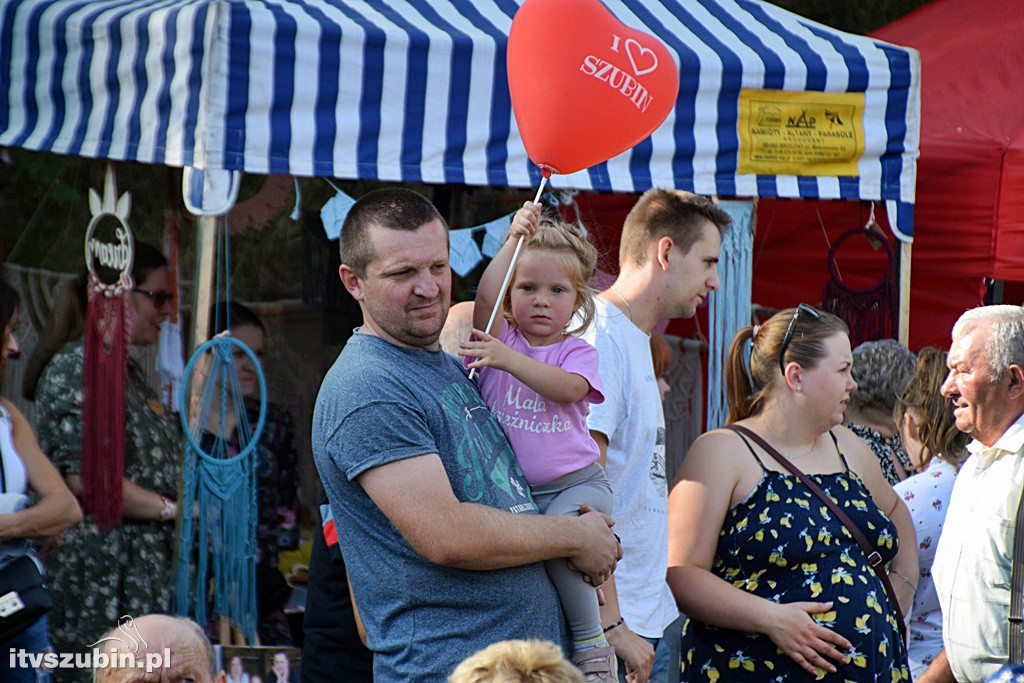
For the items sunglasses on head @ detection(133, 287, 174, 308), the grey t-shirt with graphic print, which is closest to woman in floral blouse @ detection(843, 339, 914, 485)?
the grey t-shirt with graphic print

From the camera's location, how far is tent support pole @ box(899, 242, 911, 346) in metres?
5.44

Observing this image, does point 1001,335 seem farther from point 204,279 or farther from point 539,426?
point 204,279

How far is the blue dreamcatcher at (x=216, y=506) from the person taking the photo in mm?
4441

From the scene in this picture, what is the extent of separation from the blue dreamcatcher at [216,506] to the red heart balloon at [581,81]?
188 cm

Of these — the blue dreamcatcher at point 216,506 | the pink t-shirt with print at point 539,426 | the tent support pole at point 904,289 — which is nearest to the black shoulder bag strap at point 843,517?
the pink t-shirt with print at point 539,426

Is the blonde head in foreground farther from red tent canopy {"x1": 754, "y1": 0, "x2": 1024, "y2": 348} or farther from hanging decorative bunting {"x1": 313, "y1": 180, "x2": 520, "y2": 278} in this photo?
red tent canopy {"x1": 754, "y1": 0, "x2": 1024, "y2": 348}

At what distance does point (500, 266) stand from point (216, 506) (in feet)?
7.18

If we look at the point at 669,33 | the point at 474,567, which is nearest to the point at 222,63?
the point at 669,33

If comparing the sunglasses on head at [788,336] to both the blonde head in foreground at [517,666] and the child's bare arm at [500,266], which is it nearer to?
the child's bare arm at [500,266]

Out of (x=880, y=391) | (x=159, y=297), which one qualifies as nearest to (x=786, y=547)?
(x=880, y=391)

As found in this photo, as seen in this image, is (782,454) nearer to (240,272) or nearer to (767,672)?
(767,672)

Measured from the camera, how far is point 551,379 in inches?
107

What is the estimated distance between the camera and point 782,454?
3.47m

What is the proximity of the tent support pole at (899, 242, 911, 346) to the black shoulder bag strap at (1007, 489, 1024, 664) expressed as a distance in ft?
8.01
